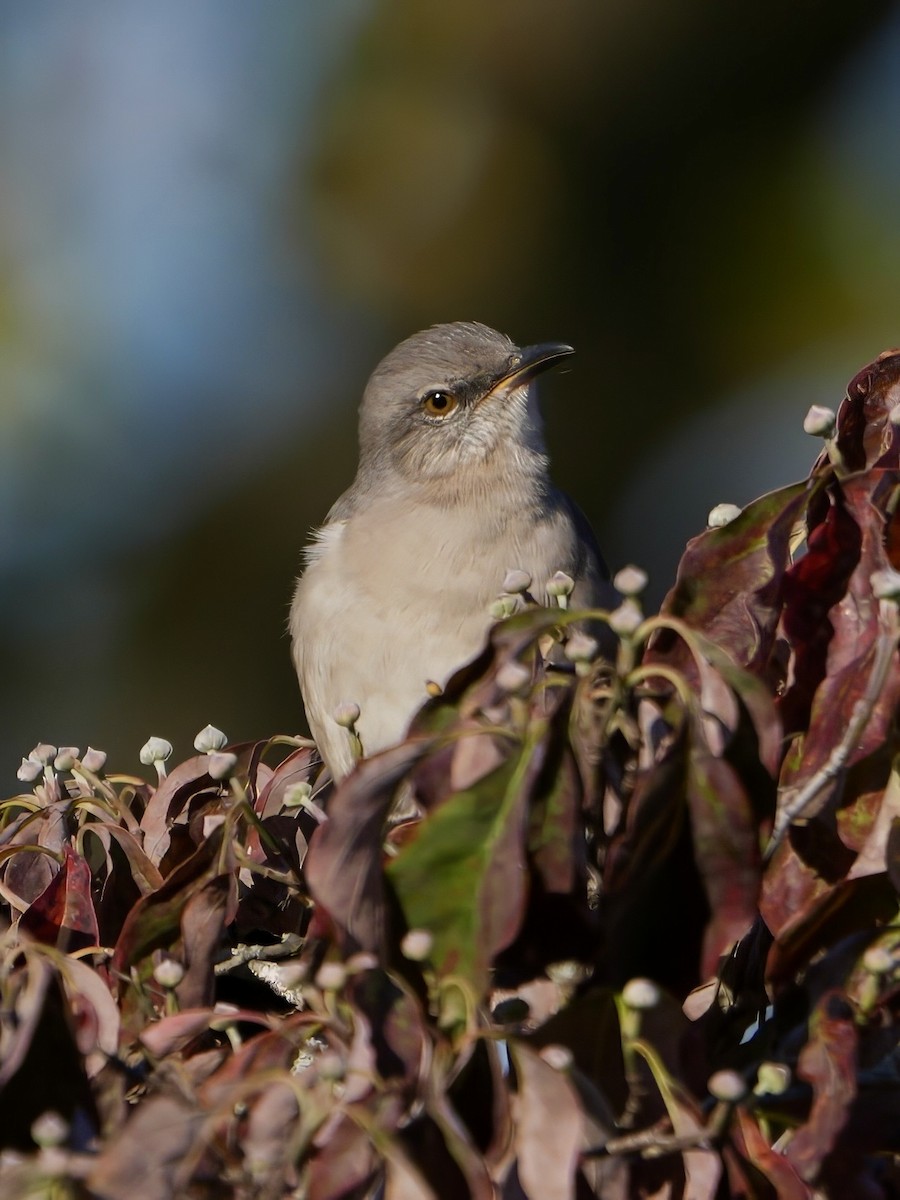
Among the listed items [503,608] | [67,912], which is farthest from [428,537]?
[67,912]

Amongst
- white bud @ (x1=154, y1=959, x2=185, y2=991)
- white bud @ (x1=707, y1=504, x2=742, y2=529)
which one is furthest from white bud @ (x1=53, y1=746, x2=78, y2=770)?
white bud @ (x1=707, y1=504, x2=742, y2=529)

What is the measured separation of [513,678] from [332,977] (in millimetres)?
319

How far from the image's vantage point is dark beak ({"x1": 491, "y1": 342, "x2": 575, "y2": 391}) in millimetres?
4234

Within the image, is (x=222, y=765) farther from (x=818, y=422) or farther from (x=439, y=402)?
(x=439, y=402)

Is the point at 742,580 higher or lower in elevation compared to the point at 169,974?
higher

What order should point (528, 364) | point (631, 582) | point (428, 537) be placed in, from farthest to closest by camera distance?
1. point (528, 364)
2. point (428, 537)
3. point (631, 582)

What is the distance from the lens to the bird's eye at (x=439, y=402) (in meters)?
4.30

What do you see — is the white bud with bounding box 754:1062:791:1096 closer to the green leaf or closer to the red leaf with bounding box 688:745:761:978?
the red leaf with bounding box 688:745:761:978

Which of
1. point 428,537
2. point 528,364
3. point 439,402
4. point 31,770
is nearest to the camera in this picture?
point 31,770

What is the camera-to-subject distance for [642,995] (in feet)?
4.30

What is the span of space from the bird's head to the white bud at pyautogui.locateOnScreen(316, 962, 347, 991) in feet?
9.17

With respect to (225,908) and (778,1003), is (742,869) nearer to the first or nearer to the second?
(778,1003)

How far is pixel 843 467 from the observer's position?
5.74 ft

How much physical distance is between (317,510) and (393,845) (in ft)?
17.8
